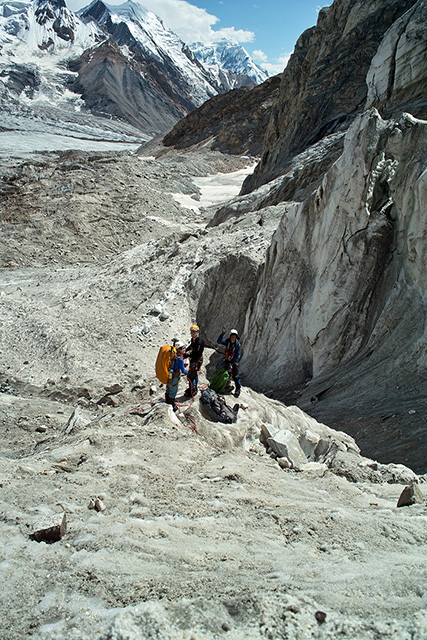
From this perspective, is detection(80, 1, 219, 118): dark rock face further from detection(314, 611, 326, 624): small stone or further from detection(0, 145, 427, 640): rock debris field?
detection(314, 611, 326, 624): small stone

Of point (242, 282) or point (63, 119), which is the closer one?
point (242, 282)

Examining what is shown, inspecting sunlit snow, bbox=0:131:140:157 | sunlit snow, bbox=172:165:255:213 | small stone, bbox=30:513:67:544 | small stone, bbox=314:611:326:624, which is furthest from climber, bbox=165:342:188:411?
sunlit snow, bbox=0:131:140:157

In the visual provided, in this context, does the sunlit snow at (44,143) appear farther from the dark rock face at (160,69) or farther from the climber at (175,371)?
the climber at (175,371)

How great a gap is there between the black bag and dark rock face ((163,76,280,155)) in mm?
46939

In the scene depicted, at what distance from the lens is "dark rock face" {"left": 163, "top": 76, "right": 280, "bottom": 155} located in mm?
50781

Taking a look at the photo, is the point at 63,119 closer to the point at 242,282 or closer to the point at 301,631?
the point at 242,282

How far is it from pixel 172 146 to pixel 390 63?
1913 inches

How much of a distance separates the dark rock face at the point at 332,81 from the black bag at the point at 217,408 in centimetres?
1931

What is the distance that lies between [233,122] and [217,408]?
5463 centimetres

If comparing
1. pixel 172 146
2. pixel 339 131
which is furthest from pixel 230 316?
pixel 172 146

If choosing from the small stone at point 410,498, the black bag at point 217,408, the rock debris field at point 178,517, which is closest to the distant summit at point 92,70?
the rock debris field at point 178,517

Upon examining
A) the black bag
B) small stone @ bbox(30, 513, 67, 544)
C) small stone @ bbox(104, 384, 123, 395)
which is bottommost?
small stone @ bbox(104, 384, 123, 395)

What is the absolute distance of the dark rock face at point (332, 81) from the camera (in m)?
24.8

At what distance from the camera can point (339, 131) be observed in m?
22.8
